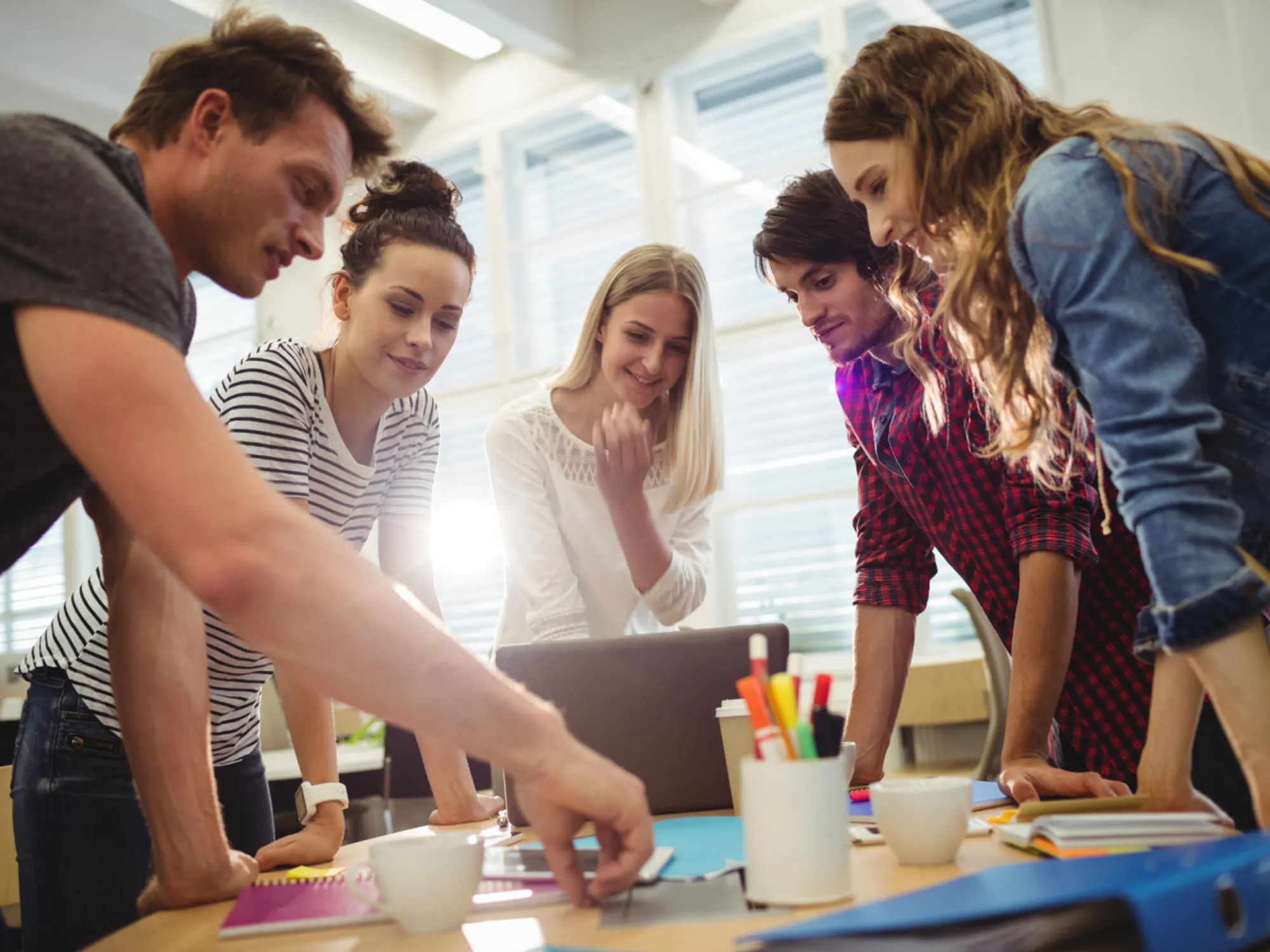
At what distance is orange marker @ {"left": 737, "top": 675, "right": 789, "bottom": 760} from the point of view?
2.50ft

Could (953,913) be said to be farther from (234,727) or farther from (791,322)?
(791,322)

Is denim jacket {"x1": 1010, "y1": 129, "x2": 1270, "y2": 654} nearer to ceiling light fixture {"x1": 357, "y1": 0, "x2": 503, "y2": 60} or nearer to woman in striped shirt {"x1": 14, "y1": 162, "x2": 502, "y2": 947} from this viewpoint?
woman in striped shirt {"x1": 14, "y1": 162, "x2": 502, "y2": 947}

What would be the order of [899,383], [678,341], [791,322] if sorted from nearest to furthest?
[899,383]
[678,341]
[791,322]

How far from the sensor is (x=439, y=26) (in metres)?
5.55

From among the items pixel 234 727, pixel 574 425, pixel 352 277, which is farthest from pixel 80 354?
pixel 574 425

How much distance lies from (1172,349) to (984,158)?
35 centimetres

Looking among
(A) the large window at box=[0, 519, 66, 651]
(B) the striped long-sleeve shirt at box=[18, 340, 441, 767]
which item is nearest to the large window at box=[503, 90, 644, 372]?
(A) the large window at box=[0, 519, 66, 651]

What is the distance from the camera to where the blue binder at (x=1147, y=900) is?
55 cm

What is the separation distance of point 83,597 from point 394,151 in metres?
0.69

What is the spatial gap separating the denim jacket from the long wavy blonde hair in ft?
0.08

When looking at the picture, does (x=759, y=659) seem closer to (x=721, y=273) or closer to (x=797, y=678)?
(x=797, y=678)

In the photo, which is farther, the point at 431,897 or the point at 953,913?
the point at 431,897

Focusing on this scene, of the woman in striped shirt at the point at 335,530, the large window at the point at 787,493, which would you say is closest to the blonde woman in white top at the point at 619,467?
the woman in striped shirt at the point at 335,530

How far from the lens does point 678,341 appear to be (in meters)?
2.08
